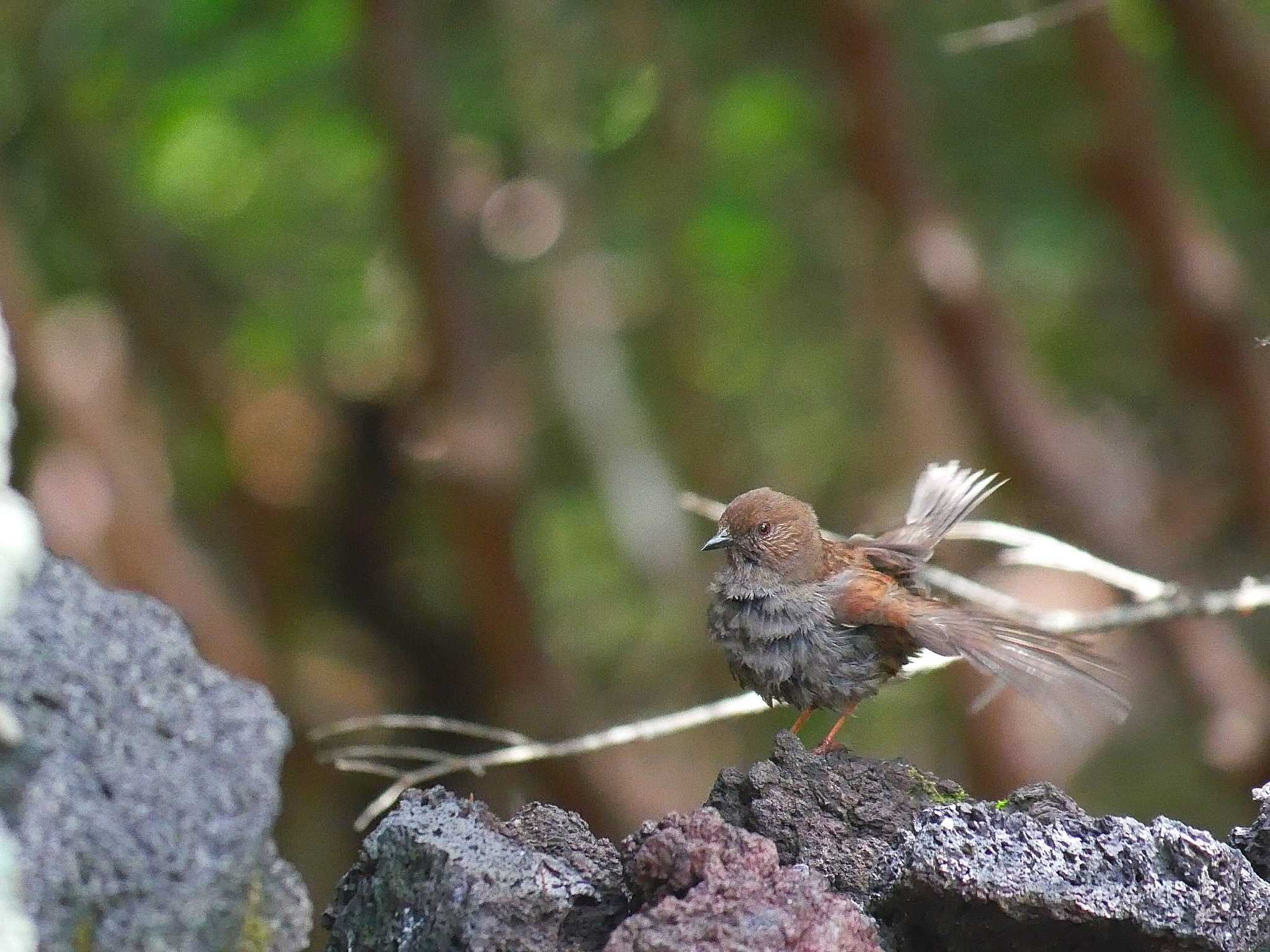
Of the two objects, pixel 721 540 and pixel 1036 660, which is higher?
pixel 721 540

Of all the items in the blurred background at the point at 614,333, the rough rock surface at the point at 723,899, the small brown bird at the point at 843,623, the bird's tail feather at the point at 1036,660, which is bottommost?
the rough rock surface at the point at 723,899

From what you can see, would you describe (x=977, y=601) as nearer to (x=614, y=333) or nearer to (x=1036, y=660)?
(x=1036, y=660)

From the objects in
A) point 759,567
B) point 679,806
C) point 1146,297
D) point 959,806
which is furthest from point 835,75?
point 959,806

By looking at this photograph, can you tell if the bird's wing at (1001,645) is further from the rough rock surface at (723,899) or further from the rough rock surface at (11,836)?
the rough rock surface at (11,836)

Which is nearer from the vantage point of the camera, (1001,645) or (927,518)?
(1001,645)

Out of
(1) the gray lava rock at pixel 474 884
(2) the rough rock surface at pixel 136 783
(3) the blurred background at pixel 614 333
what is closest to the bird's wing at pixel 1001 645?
(1) the gray lava rock at pixel 474 884

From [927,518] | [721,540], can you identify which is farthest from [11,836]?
[927,518]
